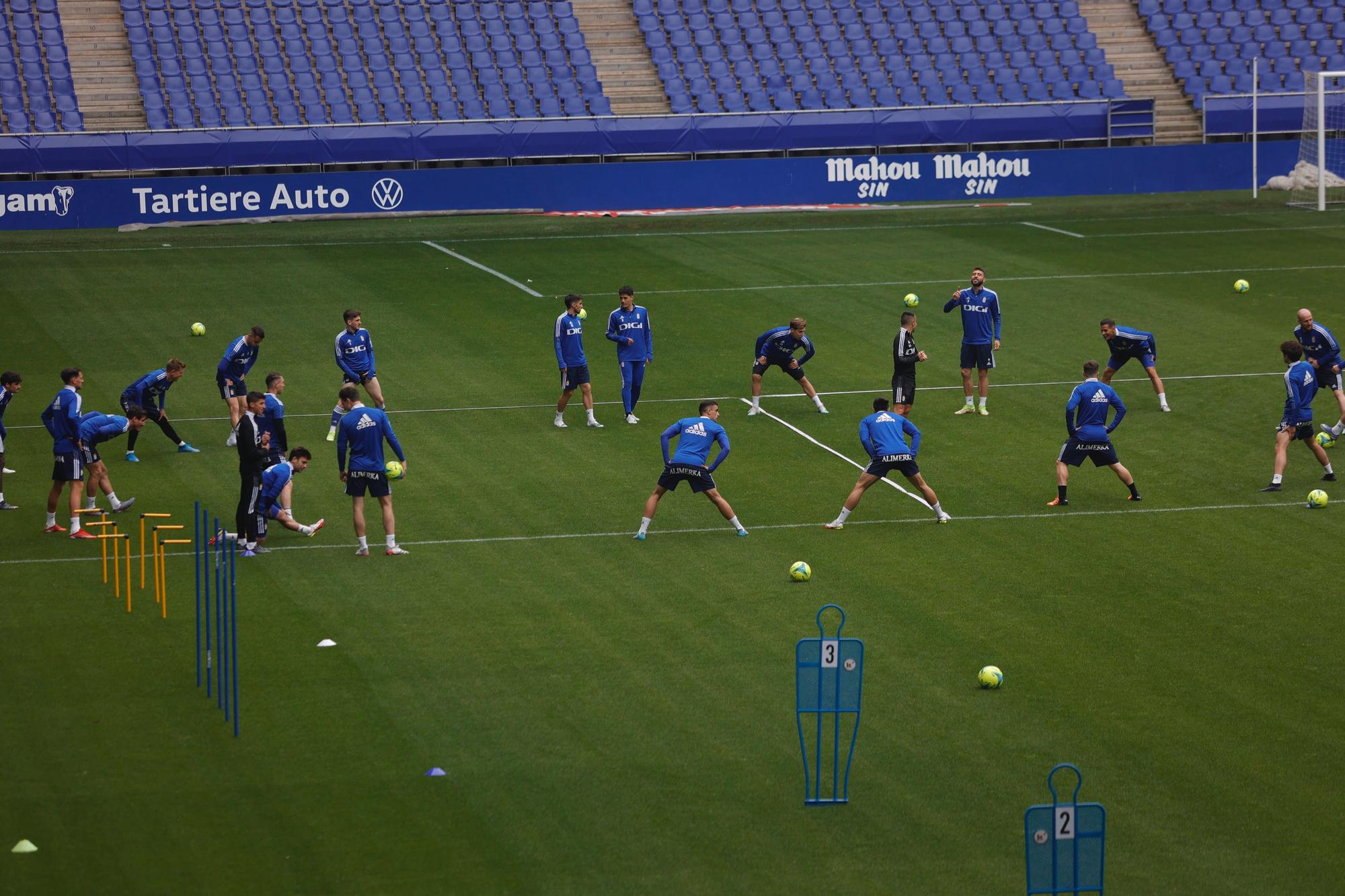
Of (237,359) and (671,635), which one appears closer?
(671,635)

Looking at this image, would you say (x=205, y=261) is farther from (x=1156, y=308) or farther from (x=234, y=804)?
(x=234, y=804)

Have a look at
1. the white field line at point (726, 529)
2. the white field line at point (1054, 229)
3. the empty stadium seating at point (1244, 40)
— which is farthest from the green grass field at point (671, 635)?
the empty stadium seating at point (1244, 40)

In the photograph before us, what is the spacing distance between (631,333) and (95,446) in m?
8.80

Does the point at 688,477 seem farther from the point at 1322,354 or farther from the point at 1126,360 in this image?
the point at 1322,354

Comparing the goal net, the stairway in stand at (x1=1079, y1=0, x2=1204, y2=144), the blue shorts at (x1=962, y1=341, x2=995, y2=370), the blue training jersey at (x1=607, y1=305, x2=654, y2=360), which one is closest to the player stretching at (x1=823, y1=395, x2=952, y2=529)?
the blue shorts at (x1=962, y1=341, x2=995, y2=370)

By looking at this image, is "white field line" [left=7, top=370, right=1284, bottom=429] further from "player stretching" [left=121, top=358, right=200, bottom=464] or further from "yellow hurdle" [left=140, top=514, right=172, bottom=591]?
"yellow hurdle" [left=140, top=514, right=172, bottom=591]

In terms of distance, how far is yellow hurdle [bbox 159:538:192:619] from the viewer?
18812 millimetres

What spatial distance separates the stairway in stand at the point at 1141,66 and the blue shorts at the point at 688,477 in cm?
3772

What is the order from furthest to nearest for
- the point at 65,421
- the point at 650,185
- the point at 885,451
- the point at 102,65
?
the point at 102,65 → the point at 650,185 → the point at 65,421 → the point at 885,451

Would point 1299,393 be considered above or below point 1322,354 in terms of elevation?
below

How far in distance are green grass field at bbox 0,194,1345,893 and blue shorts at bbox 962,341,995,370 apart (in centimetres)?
95

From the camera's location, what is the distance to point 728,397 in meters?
29.8

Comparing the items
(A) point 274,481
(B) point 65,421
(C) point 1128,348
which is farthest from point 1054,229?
(B) point 65,421

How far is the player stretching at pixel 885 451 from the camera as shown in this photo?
21547mm
